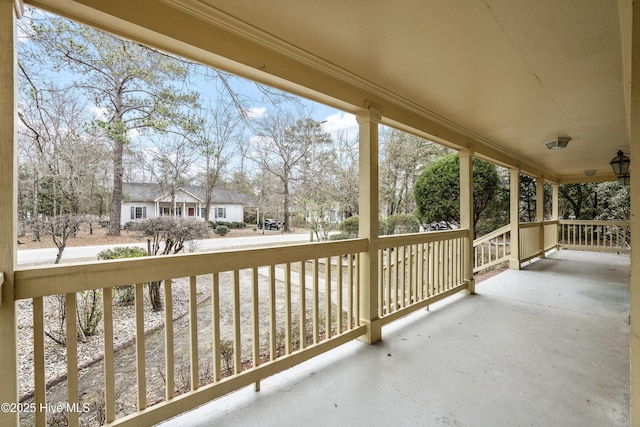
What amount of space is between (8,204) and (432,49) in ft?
7.80

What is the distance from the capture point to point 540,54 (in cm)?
191

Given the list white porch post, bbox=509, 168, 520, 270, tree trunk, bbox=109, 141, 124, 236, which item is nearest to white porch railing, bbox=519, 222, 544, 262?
white porch post, bbox=509, 168, 520, 270

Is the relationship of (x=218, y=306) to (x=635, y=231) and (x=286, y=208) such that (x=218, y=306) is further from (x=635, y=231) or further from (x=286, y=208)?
(x=635, y=231)

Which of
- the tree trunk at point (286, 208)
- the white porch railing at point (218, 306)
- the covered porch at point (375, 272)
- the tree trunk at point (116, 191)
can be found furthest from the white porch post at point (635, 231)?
the tree trunk at point (116, 191)

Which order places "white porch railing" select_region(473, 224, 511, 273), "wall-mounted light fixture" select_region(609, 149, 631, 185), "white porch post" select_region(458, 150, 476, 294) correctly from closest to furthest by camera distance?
1. "white porch post" select_region(458, 150, 476, 294)
2. "wall-mounted light fixture" select_region(609, 149, 631, 185)
3. "white porch railing" select_region(473, 224, 511, 273)

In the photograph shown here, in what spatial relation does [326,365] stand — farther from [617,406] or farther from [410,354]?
[617,406]

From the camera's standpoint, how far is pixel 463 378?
198cm

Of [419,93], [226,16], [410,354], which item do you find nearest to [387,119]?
[419,93]

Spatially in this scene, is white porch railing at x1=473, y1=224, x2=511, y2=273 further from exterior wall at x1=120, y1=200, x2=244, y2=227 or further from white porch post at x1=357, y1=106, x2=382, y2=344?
exterior wall at x1=120, y1=200, x2=244, y2=227

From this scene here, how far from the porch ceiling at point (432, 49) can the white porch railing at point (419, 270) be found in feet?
4.10

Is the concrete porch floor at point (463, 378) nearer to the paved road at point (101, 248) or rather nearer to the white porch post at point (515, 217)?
the paved road at point (101, 248)

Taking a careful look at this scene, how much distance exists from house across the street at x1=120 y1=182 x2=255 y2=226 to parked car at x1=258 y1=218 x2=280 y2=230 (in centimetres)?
24

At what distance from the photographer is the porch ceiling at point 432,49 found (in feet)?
4.84

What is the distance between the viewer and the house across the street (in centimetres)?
201
